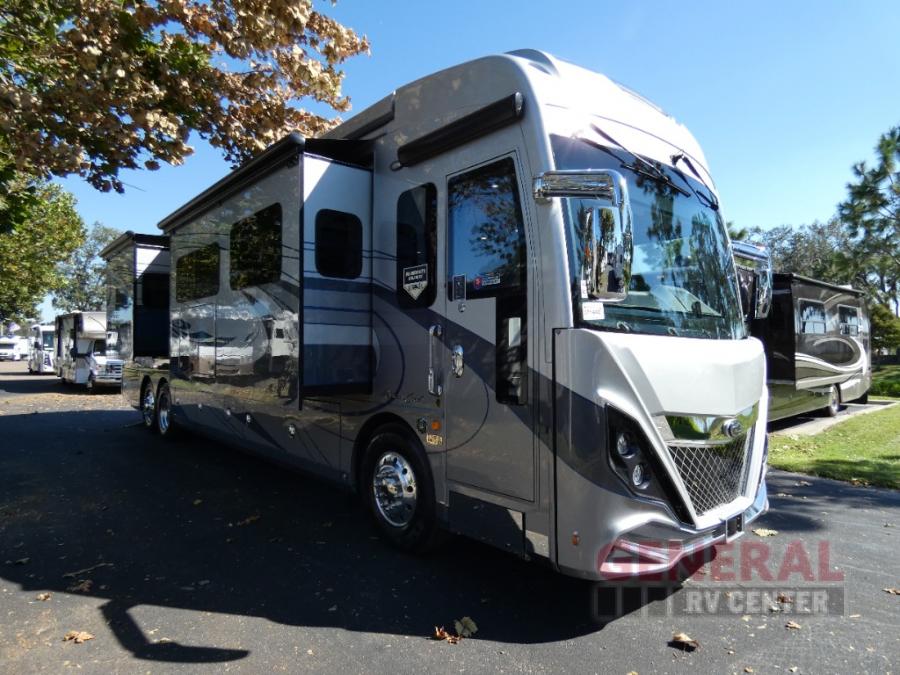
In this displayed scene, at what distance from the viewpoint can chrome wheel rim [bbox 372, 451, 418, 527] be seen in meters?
4.32

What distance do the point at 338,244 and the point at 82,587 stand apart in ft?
9.90

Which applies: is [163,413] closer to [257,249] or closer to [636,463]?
[257,249]

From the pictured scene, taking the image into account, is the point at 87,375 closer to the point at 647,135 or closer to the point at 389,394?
the point at 389,394

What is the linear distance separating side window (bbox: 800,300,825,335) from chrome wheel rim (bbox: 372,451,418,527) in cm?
922

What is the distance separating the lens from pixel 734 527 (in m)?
3.54

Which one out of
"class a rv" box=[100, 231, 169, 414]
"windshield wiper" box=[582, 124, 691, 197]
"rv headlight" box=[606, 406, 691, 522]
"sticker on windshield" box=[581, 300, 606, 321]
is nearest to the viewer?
"rv headlight" box=[606, 406, 691, 522]

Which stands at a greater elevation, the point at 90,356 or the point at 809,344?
the point at 809,344

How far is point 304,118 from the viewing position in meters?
8.06

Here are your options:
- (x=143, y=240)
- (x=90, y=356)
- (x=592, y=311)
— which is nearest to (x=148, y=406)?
(x=143, y=240)

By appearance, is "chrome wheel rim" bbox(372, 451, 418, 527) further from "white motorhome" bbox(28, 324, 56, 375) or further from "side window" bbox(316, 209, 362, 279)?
"white motorhome" bbox(28, 324, 56, 375)

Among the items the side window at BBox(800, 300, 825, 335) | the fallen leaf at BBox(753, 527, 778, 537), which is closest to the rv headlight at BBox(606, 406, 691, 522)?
the fallen leaf at BBox(753, 527, 778, 537)

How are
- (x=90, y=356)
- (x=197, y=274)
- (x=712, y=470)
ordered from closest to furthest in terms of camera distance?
(x=712, y=470)
(x=197, y=274)
(x=90, y=356)

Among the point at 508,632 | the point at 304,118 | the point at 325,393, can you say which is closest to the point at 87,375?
the point at 304,118

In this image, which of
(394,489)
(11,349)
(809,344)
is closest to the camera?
(394,489)
